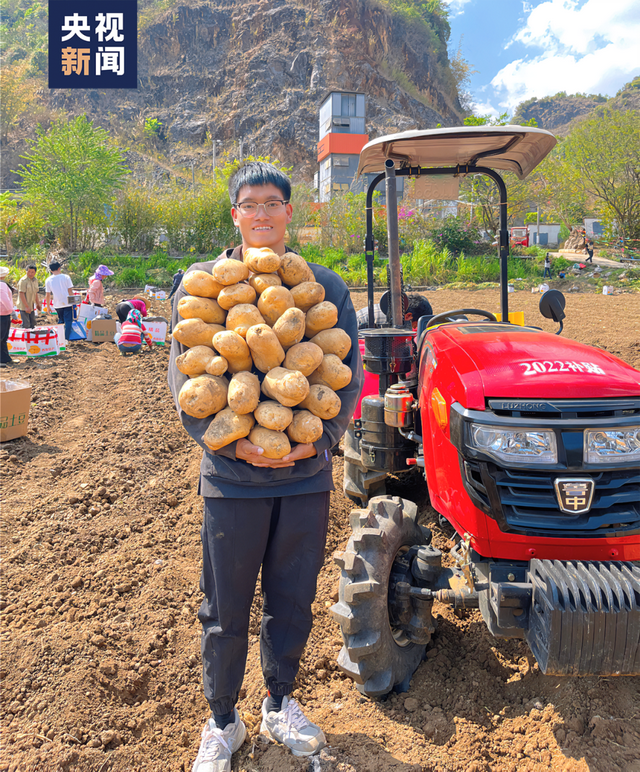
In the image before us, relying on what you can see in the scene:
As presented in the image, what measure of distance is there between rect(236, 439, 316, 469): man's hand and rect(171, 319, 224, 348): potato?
1.16 feet

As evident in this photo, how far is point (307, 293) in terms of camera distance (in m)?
1.92

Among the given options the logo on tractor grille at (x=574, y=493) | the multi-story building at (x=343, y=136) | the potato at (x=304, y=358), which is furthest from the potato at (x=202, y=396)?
the multi-story building at (x=343, y=136)

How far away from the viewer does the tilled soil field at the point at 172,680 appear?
80.2 inches

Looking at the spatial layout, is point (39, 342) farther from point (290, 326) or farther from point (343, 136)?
point (343, 136)

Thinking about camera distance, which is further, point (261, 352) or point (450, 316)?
point (450, 316)

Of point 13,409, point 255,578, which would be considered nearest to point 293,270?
point 255,578

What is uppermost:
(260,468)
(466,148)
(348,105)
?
(348,105)

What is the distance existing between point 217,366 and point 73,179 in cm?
2447

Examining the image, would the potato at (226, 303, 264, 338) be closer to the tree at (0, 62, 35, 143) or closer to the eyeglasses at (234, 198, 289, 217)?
the eyeglasses at (234, 198, 289, 217)

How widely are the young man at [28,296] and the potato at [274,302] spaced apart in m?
10.5

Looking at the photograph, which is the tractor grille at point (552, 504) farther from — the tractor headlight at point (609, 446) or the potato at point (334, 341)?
the potato at point (334, 341)

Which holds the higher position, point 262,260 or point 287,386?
point 262,260

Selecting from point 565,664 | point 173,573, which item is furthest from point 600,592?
point 173,573

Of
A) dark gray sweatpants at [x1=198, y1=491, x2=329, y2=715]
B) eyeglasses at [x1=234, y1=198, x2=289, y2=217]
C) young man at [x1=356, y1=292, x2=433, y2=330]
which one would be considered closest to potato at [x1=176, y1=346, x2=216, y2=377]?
dark gray sweatpants at [x1=198, y1=491, x2=329, y2=715]
